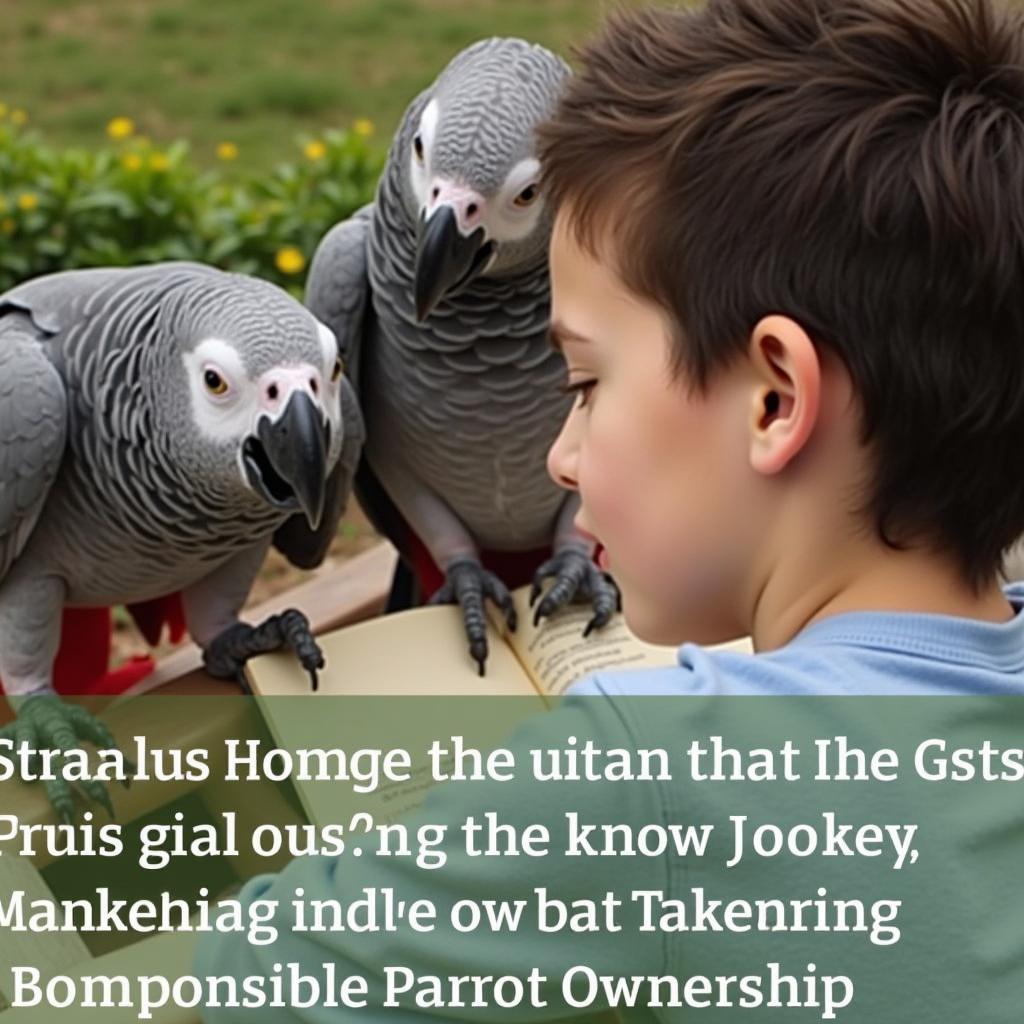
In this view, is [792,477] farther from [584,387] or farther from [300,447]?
[300,447]

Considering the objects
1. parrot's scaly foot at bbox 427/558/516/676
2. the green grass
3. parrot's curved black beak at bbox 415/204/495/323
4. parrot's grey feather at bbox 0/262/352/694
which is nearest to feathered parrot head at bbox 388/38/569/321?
parrot's curved black beak at bbox 415/204/495/323

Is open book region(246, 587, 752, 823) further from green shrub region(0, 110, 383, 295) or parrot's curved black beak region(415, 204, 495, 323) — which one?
green shrub region(0, 110, 383, 295)

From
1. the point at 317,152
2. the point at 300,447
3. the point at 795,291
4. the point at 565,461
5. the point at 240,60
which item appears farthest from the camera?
the point at 240,60

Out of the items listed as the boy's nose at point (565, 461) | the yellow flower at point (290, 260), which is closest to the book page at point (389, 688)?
the boy's nose at point (565, 461)

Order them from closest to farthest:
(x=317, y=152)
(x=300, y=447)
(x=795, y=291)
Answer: (x=795, y=291)
(x=300, y=447)
(x=317, y=152)

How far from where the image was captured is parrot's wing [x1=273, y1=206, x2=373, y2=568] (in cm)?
118

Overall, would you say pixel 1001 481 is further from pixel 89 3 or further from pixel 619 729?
pixel 89 3

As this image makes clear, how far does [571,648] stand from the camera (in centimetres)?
116

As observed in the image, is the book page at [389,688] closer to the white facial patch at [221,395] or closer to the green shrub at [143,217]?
the white facial patch at [221,395]

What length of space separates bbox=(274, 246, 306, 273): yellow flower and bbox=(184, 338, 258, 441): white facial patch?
1.20m

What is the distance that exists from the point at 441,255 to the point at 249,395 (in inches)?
6.3

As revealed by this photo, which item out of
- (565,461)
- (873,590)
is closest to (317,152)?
(565,461)

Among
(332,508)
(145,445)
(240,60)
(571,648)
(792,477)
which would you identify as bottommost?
(240,60)

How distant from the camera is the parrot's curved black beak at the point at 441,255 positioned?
1.03 meters
